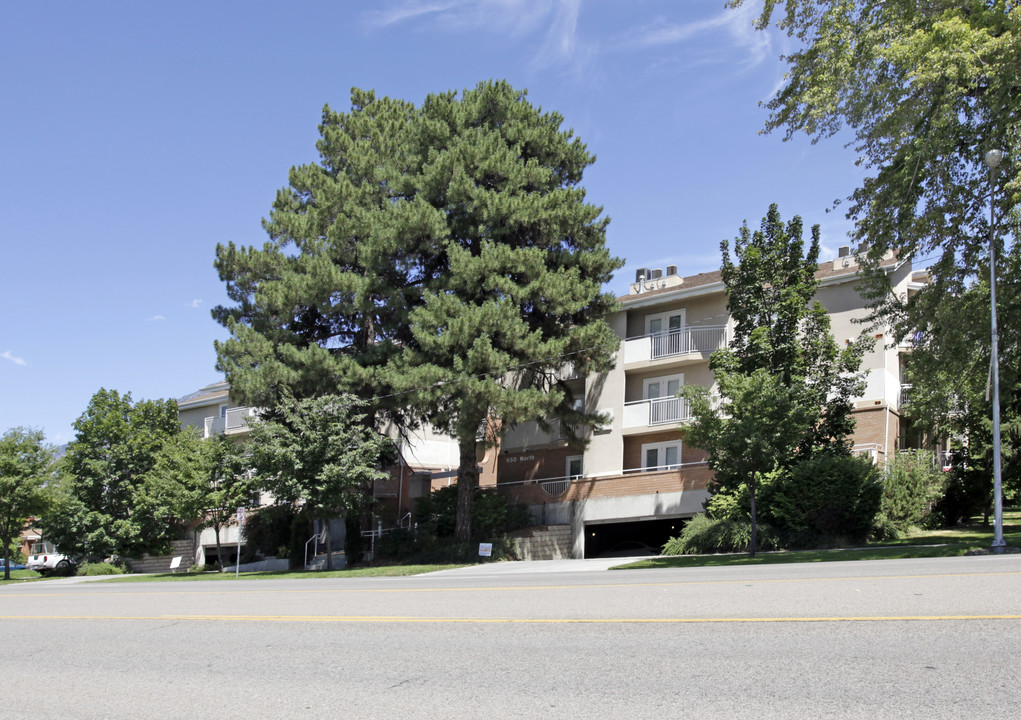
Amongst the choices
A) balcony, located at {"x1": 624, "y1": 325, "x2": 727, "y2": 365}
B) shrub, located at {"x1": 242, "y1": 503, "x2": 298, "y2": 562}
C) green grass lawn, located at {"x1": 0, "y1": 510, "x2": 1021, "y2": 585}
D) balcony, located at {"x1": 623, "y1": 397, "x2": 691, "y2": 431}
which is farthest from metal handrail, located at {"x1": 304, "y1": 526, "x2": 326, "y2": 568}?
balcony, located at {"x1": 624, "y1": 325, "x2": 727, "y2": 365}

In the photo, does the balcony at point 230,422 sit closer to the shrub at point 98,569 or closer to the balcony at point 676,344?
the shrub at point 98,569

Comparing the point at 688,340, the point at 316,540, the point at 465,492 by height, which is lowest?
the point at 316,540

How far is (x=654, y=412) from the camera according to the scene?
1335 inches

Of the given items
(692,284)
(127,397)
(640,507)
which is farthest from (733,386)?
(127,397)

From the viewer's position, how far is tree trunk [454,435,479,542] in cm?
3136

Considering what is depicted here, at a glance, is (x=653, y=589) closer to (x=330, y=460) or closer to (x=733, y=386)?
(x=733, y=386)

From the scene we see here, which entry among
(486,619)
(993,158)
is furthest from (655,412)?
(486,619)

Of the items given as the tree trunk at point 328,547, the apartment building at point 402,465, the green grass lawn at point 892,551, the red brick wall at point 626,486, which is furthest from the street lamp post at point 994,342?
the tree trunk at point 328,547

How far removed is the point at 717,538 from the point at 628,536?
33.3 feet

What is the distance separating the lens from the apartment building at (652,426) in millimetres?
30031

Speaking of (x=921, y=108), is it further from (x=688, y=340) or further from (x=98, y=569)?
(x=98, y=569)

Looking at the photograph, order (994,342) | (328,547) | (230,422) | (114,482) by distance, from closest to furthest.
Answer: (994,342) → (328,547) → (114,482) → (230,422)

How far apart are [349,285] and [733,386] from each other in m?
15.1

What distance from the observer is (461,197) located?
31578 mm
